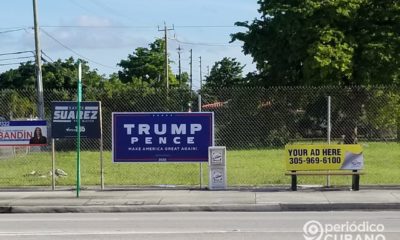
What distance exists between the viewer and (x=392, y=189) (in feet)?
53.6

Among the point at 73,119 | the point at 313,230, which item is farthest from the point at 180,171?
the point at 313,230

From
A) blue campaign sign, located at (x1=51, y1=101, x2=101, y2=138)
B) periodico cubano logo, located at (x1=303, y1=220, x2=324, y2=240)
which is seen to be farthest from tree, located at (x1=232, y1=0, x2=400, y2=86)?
periodico cubano logo, located at (x1=303, y1=220, x2=324, y2=240)

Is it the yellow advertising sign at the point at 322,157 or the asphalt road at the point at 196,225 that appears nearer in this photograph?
the asphalt road at the point at 196,225

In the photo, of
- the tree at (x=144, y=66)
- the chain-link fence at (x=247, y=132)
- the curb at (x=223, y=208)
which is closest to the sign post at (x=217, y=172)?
the chain-link fence at (x=247, y=132)

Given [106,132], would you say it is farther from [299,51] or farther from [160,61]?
[160,61]

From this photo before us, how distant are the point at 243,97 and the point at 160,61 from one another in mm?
62170

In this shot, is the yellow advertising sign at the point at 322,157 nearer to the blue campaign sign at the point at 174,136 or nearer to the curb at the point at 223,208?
the blue campaign sign at the point at 174,136

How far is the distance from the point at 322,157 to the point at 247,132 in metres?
10.6

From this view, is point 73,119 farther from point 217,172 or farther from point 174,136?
point 217,172

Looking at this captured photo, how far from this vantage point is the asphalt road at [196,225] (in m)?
10.2

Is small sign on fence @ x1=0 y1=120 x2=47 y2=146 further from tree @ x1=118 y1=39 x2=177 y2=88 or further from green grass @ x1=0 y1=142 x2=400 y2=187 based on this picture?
tree @ x1=118 y1=39 x2=177 y2=88

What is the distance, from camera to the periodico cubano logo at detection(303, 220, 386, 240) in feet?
32.1

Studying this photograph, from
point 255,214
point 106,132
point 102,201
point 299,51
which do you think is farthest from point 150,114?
point 299,51

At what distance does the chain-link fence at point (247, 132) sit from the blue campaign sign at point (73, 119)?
2.02 metres
